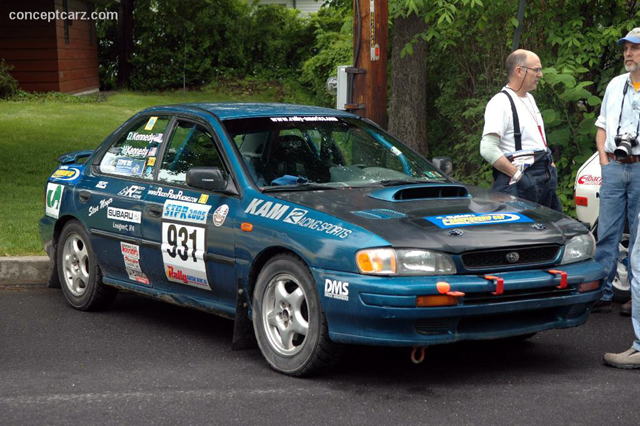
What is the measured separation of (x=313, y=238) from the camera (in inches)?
208

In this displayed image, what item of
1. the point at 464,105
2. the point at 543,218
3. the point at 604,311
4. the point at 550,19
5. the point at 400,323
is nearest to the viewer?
the point at 400,323

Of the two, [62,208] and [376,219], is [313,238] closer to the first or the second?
[376,219]

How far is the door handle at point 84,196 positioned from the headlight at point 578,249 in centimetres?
335

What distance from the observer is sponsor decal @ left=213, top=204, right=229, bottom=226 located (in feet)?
19.4

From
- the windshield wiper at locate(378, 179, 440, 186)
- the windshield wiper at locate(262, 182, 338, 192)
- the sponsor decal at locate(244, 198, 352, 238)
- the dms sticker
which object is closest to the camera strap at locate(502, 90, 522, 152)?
the windshield wiper at locate(378, 179, 440, 186)

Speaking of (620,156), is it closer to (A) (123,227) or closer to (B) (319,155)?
(B) (319,155)

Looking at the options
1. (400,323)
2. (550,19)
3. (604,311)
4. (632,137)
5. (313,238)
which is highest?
(550,19)

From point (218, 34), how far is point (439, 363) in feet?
85.7

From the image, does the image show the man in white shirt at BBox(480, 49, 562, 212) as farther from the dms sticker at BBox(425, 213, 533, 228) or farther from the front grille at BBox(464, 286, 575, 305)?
the front grille at BBox(464, 286, 575, 305)

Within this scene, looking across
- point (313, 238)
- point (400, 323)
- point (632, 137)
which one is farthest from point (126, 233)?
point (632, 137)

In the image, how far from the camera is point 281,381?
17.7 feet

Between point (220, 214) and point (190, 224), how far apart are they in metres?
0.27

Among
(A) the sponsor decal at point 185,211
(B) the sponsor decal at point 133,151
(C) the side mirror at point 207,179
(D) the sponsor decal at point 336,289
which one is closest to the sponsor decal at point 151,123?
(B) the sponsor decal at point 133,151

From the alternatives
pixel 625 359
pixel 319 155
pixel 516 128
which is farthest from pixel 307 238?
pixel 516 128
